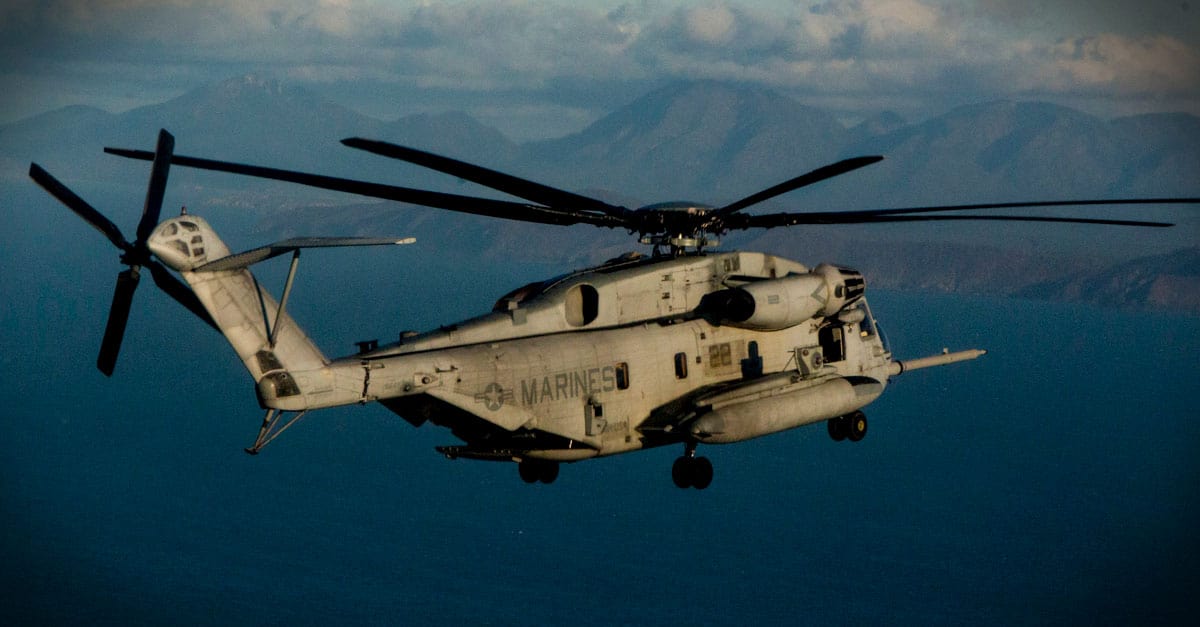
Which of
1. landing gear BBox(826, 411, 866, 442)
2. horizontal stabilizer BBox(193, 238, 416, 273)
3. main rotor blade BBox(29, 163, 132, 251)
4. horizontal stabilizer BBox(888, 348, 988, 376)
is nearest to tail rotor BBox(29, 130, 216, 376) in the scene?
main rotor blade BBox(29, 163, 132, 251)

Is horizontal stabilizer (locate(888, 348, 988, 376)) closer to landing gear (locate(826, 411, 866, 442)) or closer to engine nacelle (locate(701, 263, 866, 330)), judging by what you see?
landing gear (locate(826, 411, 866, 442))

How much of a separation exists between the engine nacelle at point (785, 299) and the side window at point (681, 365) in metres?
1.32

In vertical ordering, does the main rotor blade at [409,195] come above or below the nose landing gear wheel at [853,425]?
above

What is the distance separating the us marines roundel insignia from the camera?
29.0m

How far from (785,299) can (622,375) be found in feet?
16.4

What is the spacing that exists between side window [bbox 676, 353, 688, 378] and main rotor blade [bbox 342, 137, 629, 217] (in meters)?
3.81

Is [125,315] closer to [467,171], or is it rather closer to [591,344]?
[467,171]

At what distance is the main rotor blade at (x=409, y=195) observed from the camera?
1038 inches

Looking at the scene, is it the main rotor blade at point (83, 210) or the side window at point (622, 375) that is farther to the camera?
the side window at point (622, 375)

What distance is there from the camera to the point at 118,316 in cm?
2552

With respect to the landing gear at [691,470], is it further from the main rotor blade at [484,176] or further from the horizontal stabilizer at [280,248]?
the horizontal stabilizer at [280,248]

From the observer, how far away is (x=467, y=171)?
86.7 feet

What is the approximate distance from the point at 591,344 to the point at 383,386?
5578 millimetres

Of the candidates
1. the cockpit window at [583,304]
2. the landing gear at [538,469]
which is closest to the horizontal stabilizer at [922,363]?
the cockpit window at [583,304]
